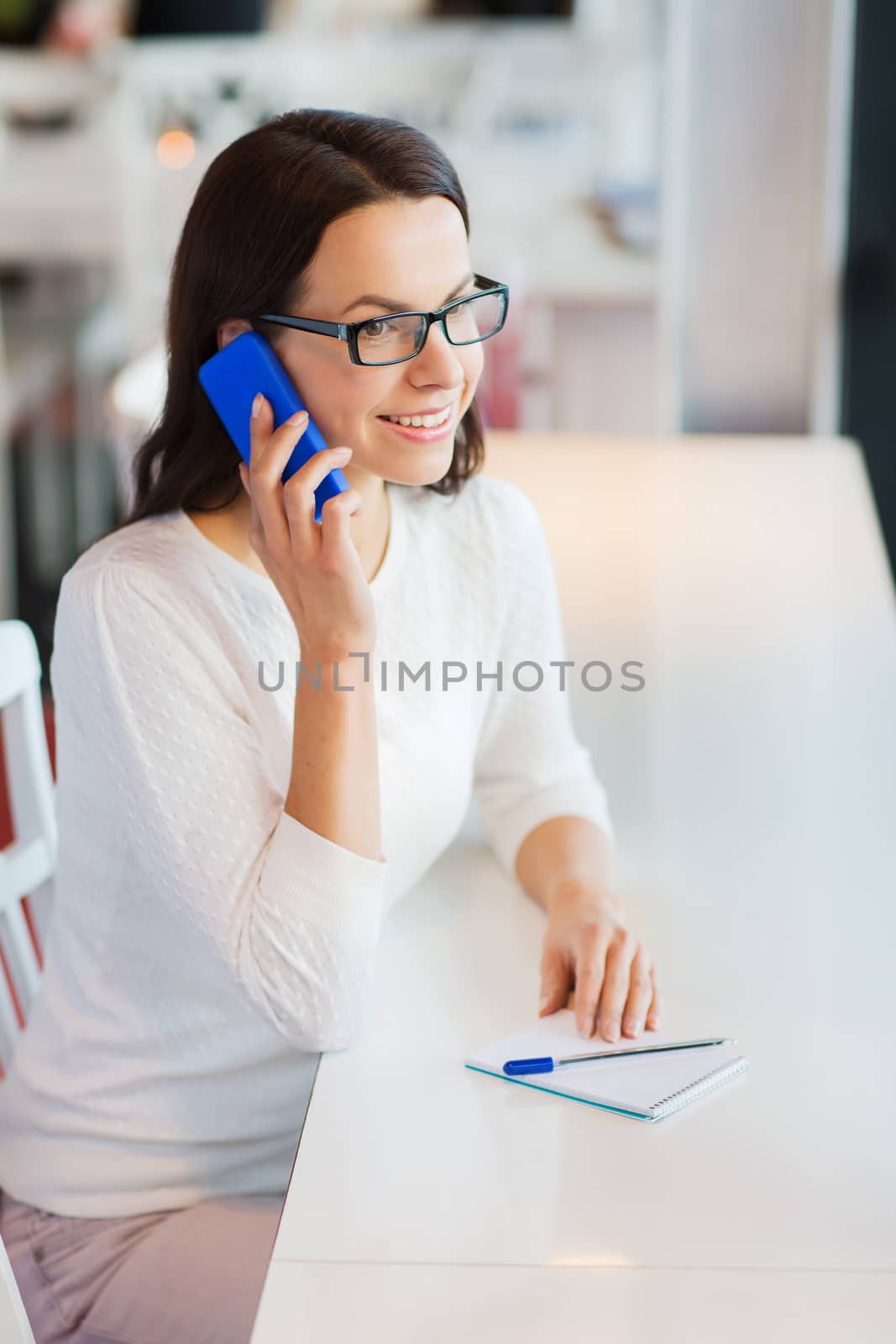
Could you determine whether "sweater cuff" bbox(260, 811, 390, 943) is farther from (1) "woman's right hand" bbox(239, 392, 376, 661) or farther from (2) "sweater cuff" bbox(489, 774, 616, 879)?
(2) "sweater cuff" bbox(489, 774, 616, 879)

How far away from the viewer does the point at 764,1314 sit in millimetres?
833

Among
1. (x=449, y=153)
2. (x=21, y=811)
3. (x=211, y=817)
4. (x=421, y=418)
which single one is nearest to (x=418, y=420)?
(x=421, y=418)

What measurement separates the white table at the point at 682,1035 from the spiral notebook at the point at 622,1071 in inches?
0.5

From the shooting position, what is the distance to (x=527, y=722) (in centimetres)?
144

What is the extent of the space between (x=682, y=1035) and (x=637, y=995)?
5cm

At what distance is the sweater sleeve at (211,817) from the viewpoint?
3.61 feet

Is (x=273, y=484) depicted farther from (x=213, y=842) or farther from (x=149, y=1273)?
(x=149, y=1273)

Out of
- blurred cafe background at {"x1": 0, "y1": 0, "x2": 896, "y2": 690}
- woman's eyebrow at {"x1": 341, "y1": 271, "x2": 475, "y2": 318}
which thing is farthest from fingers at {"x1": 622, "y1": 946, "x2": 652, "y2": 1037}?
blurred cafe background at {"x1": 0, "y1": 0, "x2": 896, "y2": 690}

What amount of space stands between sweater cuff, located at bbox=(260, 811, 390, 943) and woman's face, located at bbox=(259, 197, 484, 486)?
1.00 ft

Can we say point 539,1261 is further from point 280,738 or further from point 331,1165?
point 280,738

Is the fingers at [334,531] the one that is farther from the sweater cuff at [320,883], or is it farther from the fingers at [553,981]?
the fingers at [553,981]

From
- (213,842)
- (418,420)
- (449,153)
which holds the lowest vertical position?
(213,842)

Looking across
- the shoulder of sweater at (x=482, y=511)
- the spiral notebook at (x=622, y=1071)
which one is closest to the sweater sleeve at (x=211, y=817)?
the spiral notebook at (x=622, y=1071)

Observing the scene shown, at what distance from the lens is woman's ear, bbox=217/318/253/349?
119 centimetres
